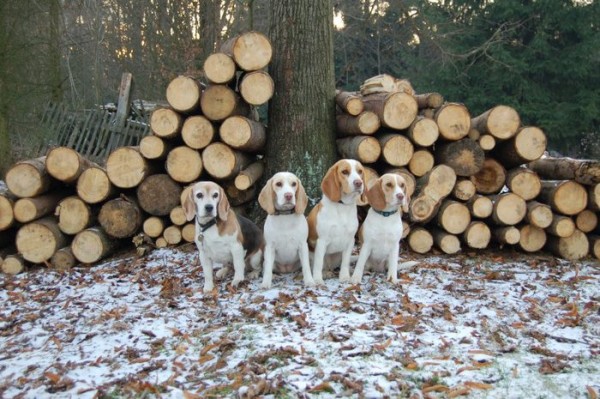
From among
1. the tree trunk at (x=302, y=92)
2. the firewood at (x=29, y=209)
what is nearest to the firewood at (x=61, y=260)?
the firewood at (x=29, y=209)

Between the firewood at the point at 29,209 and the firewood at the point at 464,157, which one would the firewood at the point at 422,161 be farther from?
the firewood at the point at 29,209

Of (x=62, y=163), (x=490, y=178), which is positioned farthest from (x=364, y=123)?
(x=62, y=163)

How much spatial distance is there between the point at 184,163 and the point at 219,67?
1.26 metres

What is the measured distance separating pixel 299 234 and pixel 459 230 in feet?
7.69

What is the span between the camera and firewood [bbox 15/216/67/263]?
6.04m

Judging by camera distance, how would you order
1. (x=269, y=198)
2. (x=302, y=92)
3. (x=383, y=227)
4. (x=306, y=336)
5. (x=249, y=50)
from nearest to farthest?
1. (x=306, y=336)
2. (x=269, y=198)
3. (x=383, y=227)
4. (x=249, y=50)
5. (x=302, y=92)

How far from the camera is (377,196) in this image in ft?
16.5

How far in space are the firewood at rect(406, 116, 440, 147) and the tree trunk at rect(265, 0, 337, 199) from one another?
1178 mm

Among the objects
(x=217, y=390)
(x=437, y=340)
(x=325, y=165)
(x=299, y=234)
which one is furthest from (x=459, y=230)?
(x=217, y=390)

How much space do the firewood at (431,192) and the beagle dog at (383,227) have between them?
913 mm

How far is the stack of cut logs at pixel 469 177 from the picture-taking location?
6.06m

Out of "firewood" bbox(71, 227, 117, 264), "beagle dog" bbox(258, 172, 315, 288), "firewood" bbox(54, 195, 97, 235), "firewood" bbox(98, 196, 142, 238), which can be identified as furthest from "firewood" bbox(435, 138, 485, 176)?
"firewood" bbox(54, 195, 97, 235)

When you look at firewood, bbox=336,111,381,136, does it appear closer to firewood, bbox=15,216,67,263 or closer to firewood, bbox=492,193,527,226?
firewood, bbox=492,193,527,226

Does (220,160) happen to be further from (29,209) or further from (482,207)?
(482,207)
